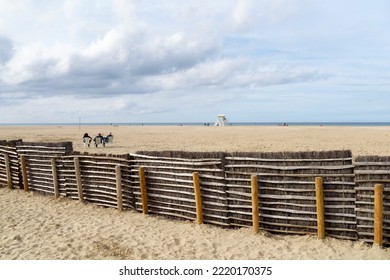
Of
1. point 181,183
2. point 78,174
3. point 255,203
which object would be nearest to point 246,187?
point 255,203

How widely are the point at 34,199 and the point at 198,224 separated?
5514 mm

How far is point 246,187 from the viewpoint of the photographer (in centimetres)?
731

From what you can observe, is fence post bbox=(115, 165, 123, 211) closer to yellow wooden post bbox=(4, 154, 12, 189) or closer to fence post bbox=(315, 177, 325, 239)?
fence post bbox=(315, 177, 325, 239)

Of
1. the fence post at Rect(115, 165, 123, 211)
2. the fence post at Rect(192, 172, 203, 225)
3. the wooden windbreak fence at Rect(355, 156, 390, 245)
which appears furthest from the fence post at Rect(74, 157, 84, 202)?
the wooden windbreak fence at Rect(355, 156, 390, 245)

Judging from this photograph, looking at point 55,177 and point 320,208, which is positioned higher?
point 55,177

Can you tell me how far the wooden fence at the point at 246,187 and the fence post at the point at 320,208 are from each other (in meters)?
0.05

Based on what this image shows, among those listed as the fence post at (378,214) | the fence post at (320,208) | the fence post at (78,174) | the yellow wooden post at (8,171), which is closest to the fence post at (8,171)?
the yellow wooden post at (8,171)

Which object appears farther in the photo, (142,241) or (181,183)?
(181,183)

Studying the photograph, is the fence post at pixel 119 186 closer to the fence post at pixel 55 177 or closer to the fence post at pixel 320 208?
the fence post at pixel 55 177

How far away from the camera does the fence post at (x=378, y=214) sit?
6027 millimetres

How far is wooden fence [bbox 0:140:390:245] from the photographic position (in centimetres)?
640

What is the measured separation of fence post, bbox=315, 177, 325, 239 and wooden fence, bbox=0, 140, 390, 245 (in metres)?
0.05

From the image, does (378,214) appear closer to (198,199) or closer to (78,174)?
(198,199)

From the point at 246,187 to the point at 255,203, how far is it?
41 centimetres
